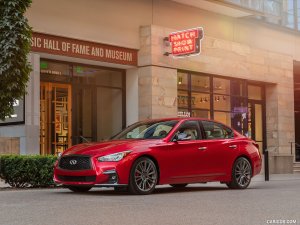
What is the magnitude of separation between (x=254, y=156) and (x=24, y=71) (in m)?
5.54

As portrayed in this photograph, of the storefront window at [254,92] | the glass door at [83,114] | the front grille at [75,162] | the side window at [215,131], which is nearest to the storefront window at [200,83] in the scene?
the storefront window at [254,92]

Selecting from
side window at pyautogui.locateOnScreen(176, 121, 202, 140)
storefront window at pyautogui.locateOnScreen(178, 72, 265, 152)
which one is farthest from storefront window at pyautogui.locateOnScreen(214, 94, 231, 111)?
side window at pyautogui.locateOnScreen(176, 121, 202, 140)

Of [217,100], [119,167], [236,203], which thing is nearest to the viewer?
[236,203]

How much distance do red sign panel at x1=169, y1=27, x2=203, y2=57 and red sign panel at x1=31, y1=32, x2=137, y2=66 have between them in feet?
4.60

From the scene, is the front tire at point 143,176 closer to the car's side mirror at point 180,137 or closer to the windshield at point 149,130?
the windshield at point 149,130

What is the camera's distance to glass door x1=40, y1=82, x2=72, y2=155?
2133 cm

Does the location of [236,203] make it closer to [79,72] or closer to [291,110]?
[79,72]

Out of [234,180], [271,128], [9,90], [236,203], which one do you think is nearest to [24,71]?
[9,90]

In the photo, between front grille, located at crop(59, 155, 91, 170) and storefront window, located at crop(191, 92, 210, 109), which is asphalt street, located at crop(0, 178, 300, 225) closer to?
front grille, located at crop(59, 155, 91, 170)

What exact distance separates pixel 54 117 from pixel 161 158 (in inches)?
365

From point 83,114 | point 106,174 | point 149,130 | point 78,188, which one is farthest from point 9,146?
point 106,174

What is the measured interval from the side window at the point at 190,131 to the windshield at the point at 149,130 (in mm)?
191

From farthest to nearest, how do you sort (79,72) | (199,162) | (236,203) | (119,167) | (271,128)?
(271,128) < (79,72) < (199,162) < (119,167) < (236,203)

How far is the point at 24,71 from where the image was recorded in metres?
15.2
